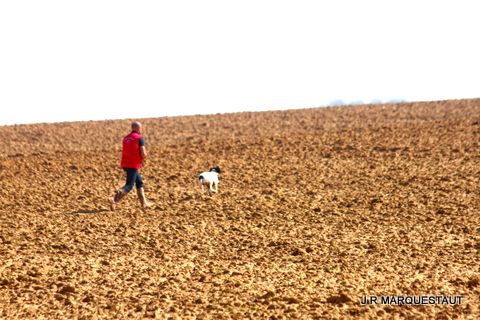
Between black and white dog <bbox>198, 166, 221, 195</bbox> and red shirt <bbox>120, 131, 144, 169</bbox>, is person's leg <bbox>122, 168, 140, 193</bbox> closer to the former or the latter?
red shirt <bbox>120, 131, 144, 169</bbox>

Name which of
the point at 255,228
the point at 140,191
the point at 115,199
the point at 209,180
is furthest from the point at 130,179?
the point at 255,228

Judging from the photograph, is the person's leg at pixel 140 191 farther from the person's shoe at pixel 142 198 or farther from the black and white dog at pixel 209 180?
the black and white dog at pixel 209 180

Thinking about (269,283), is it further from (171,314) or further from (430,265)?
(430,265)

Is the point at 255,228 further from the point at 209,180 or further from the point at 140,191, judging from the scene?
the point at 209,180

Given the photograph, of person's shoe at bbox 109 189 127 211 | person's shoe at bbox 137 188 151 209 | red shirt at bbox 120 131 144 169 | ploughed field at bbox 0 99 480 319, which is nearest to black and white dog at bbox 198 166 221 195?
ploughed field at bbox 0 99 480 319

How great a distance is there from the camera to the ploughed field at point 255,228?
8.85 meters

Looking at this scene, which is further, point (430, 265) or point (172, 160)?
point (172, 160)

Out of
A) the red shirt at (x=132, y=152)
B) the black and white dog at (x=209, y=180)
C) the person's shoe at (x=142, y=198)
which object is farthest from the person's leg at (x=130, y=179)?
the black and white dog at (x=209, y=180)

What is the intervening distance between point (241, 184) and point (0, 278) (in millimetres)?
8788

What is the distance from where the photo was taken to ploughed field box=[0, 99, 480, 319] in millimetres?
8852

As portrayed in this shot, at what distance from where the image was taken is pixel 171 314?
326 inches

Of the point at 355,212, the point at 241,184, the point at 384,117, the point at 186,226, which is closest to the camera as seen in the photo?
the point at 186,226

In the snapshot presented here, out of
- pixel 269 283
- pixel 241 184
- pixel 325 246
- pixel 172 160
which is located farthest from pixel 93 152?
pixel 269 283

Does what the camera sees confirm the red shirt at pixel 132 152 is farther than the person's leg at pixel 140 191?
No
